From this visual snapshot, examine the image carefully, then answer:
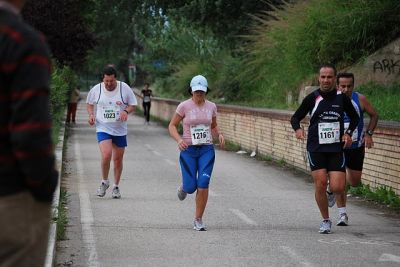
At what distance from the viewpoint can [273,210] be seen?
13039 millimetres

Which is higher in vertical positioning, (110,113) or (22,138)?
(22,138)

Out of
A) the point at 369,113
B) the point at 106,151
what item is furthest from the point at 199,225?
the point at 106,151

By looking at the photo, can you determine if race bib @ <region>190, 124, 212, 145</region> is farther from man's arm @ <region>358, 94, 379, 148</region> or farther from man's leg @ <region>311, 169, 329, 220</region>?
man's arm @ <region>358, 94, 379, 148</region>

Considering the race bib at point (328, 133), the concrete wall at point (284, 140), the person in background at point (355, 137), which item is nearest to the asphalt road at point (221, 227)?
the person in background at point (355, 137)

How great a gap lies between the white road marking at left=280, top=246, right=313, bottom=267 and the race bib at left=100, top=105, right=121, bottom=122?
188 inches

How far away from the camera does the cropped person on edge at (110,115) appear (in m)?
13.9

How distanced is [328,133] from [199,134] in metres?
1.51

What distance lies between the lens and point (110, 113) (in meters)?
13.9

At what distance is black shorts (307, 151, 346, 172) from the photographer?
424 inches

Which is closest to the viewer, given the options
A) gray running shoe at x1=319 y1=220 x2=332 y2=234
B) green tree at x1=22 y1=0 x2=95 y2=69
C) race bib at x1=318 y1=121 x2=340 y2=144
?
race bib at x1=318 y1=121 x2=340 y2=144

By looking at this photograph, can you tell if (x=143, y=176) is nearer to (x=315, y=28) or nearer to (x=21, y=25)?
(x=315, y=28)

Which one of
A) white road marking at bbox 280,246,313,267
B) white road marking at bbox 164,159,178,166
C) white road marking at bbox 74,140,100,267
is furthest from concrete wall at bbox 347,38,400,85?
white road marking at bbox 280,246,313,267

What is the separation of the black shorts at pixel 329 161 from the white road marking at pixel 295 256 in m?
1.34

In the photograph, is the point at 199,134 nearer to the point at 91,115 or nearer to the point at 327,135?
the point at 327,135
